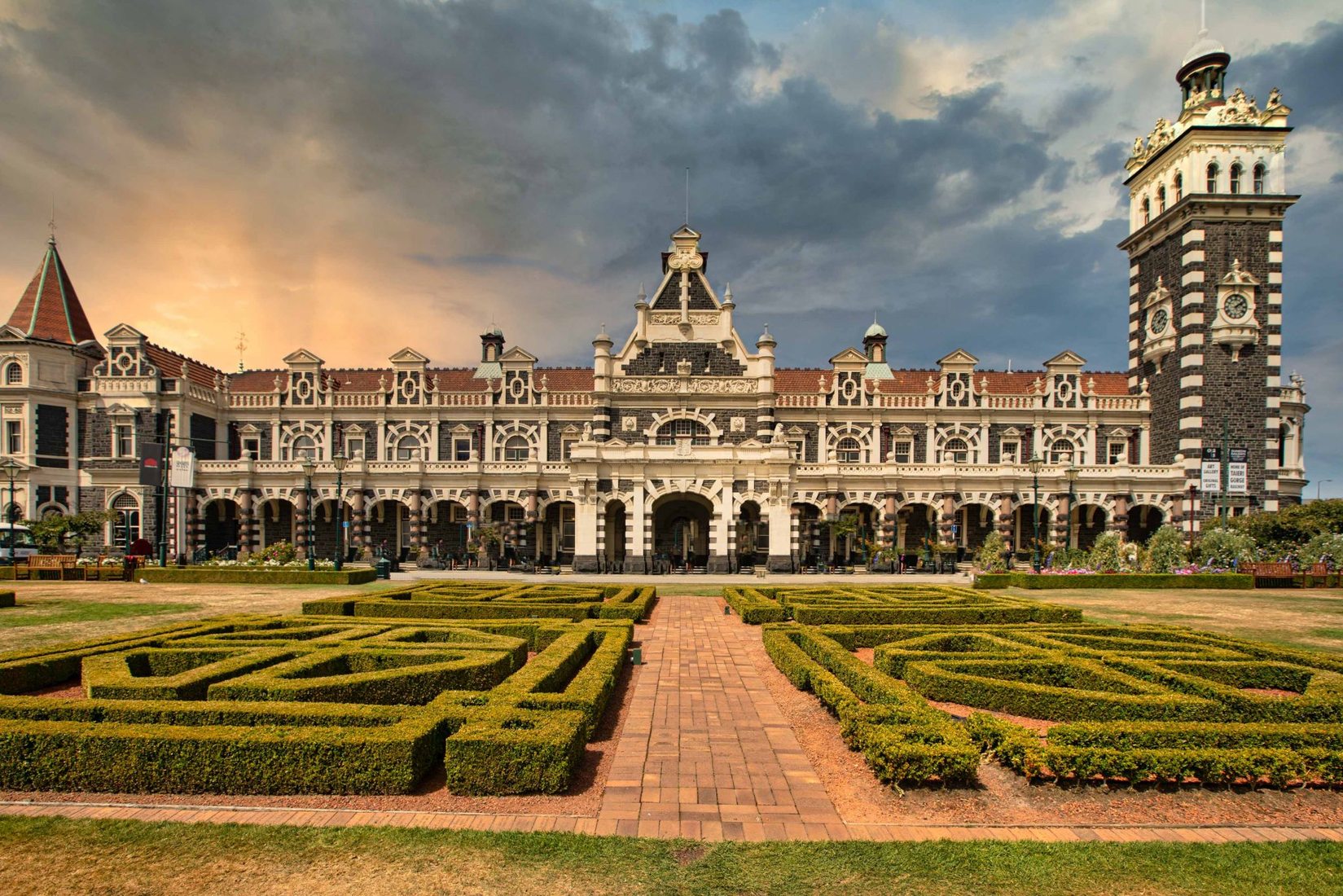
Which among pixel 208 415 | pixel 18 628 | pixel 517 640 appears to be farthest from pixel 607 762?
pixel 208 415

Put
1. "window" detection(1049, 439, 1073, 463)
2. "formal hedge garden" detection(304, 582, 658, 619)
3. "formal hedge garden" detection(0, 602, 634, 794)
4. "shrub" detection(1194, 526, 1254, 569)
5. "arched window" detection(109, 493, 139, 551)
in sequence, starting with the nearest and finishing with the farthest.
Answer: "formal hedge garden" detection(0, 602, 634, 794) → "formal hedge garden" detection(304, 582, 658, 619) → "shrub" detection(1194, 526, 1254, 569) → "arched window" detection(109, 493, 139, 551) → "window" detection(1049, 439, 1073, 463)

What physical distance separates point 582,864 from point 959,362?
158 feet

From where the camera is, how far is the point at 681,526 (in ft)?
151

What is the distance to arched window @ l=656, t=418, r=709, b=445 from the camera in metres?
44.1

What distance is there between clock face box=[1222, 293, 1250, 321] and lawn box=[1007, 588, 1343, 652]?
22.0 meters

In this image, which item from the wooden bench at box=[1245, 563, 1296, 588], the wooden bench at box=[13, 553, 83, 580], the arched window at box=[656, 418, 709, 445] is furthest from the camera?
the arched window at box=[656, 418, 709, 445]

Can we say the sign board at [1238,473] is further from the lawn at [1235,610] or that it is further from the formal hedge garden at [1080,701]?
the formal hedge garden at [1080,701]

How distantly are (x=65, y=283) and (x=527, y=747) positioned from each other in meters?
58.3

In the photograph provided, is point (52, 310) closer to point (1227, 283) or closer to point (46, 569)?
point (46, 569)

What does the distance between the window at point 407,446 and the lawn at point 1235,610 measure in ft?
125

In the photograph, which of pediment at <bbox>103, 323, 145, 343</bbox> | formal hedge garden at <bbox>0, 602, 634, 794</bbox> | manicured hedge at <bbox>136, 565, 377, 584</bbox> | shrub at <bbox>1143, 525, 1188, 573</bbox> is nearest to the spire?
pediment at <bbox>103, 323, 145, 343</bbox>

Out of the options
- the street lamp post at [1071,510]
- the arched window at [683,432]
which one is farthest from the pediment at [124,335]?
the street lamp post at [1071,510]

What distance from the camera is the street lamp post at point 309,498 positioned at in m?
32.5

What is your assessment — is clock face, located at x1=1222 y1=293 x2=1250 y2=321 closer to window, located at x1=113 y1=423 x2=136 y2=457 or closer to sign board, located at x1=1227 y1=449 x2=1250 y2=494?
sign board, located at x1=1227 y1=449 x2=1250 y2=494
